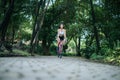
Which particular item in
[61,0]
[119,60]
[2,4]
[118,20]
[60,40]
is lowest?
[119,60]

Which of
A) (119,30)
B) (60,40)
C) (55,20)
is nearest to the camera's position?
(60,40)

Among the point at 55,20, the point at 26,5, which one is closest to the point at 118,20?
the point at 26,5

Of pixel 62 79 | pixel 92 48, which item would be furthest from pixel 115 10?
pixel 62 79

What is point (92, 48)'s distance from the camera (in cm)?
2152

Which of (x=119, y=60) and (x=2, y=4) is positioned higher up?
(x=2, y=4)

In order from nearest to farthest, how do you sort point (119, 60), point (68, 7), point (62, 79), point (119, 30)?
point (62, 79) < point (119, 60) < point (119, 30) < point (68, 7)

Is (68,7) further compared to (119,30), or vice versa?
(68,7)

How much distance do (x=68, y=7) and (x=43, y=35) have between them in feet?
20.8

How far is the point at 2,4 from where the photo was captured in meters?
22.7

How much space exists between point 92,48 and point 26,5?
33.5 ft

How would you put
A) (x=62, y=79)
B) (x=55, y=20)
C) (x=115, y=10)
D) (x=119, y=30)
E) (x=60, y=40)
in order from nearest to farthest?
1. (x=62, y=79)
2. (x=60, y=40)
3. (x=119, y=30)
4. (x=115, y=10)
5. (x=55, y=20)

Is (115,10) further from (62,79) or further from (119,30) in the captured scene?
(62,79)

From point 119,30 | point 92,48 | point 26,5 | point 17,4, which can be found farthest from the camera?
point 26,5

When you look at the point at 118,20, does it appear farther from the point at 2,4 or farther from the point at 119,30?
the point at 2,4
